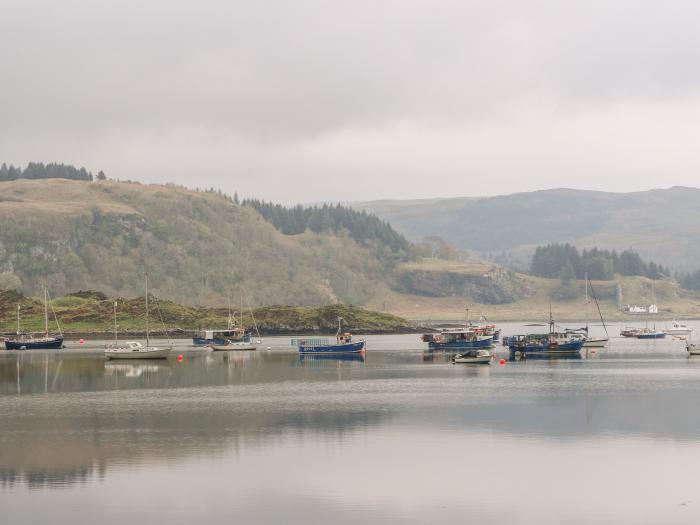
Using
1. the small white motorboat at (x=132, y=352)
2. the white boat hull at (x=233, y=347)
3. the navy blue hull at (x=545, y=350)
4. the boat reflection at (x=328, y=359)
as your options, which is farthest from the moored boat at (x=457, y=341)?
the small white motorboat at (x=132, y=352)

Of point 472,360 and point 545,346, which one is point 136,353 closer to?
point 472,360

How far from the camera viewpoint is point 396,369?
446 feet

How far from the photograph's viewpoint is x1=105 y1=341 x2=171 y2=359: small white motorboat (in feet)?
504

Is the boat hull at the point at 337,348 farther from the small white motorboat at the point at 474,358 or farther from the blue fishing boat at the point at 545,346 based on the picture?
the small white motorboat at the point at 474,358

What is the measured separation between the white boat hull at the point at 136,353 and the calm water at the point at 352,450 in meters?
35.6

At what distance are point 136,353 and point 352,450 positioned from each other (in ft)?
329

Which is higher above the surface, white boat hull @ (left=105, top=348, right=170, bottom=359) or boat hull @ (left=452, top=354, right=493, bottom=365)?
white boat hull @ (left=105, top=348, right=170, bottom=359)

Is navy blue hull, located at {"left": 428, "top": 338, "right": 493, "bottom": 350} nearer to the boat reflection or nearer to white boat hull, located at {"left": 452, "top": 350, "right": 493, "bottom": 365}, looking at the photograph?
the boat reflection

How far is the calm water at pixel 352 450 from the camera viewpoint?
46500 millimetres

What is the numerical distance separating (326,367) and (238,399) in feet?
163

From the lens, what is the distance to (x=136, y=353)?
157 meters

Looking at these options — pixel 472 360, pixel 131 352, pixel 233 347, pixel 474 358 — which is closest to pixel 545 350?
pixel 474 358

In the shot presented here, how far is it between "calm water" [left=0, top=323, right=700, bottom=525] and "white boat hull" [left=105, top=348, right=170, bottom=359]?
35.6 meters

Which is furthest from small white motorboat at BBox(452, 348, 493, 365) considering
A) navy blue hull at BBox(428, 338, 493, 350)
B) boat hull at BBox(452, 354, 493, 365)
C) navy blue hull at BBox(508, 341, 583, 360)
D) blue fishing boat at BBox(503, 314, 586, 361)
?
navy blue hull at BBox(428, 338, 493, 350)
